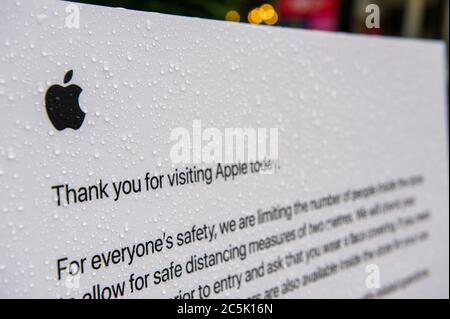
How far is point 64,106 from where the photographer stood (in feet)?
3.72

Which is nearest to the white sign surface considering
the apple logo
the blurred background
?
the apple logo

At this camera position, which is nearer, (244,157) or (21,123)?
(21,123)

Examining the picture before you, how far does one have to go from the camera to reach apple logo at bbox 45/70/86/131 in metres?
1.11

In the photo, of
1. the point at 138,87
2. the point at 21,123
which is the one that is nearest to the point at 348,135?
the point at 138,87

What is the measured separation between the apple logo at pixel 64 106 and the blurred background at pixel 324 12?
0.79 meters

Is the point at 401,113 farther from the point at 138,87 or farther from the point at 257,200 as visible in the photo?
the point at 138,87

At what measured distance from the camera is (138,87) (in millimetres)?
1280

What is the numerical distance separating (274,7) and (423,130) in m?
2.84

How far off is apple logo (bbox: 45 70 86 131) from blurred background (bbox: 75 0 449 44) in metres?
0.79

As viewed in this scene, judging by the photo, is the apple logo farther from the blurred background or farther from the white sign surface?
the blurred background

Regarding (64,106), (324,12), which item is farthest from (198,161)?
(324,12)
